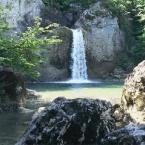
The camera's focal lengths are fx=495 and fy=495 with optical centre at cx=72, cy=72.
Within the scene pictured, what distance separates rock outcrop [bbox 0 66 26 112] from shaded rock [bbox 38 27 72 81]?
18.0 meters

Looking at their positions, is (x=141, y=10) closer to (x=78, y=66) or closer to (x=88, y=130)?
(x=78, y=66)

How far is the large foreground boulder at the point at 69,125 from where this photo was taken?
9.76m

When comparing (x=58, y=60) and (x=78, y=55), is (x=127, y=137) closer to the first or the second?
(x=58, y=60)

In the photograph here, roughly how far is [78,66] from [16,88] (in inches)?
836

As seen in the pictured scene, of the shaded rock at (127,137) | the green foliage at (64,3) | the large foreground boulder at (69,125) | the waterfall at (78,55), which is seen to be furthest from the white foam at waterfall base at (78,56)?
the shaded rock at (127,137)

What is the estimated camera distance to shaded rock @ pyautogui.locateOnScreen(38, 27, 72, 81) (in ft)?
125

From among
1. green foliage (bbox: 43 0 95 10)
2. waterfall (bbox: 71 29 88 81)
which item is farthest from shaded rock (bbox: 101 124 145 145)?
green foliage (bbox: 43 0 95 10)

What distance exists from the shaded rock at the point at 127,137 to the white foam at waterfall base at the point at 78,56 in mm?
31970

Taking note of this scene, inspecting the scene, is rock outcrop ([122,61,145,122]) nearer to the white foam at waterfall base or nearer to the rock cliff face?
the rock cliff face

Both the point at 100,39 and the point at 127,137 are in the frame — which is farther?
the point at 100,39

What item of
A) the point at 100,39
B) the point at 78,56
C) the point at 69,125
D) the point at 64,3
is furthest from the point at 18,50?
the point at 64,3

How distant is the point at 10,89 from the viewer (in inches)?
750

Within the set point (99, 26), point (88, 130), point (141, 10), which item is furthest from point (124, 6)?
point (88, 130)

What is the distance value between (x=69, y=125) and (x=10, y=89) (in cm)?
951
